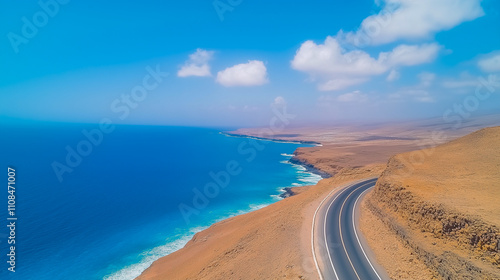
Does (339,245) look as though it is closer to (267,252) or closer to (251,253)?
(267,252)

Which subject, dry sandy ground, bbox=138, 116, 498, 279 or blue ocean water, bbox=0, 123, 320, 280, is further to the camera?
blue ocean water, bbox=0, 123, 320, 280

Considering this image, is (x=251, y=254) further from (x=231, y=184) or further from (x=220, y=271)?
(x=231, y=184)

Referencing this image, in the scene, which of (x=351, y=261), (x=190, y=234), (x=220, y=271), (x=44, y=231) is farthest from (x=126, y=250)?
(x=351, y=261)

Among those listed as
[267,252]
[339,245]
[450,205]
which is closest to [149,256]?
[267,252]

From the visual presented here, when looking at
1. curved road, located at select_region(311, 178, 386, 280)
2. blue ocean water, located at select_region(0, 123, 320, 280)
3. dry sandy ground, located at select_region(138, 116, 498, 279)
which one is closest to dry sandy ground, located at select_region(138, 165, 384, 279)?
dry sandy ground, located at select_region(138, 116, 498, 279)

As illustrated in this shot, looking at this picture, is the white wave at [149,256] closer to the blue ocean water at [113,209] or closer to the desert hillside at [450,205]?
the blue ocean water at [113,209]

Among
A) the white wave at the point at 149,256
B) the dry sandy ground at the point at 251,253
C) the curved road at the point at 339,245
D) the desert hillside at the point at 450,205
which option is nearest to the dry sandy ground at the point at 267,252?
the dry sandy ground at the point at 251,253

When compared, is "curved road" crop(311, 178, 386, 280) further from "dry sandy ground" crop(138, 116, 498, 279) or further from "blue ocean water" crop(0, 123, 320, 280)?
"blue ocean water" crop(0, 123, 320, 280)
